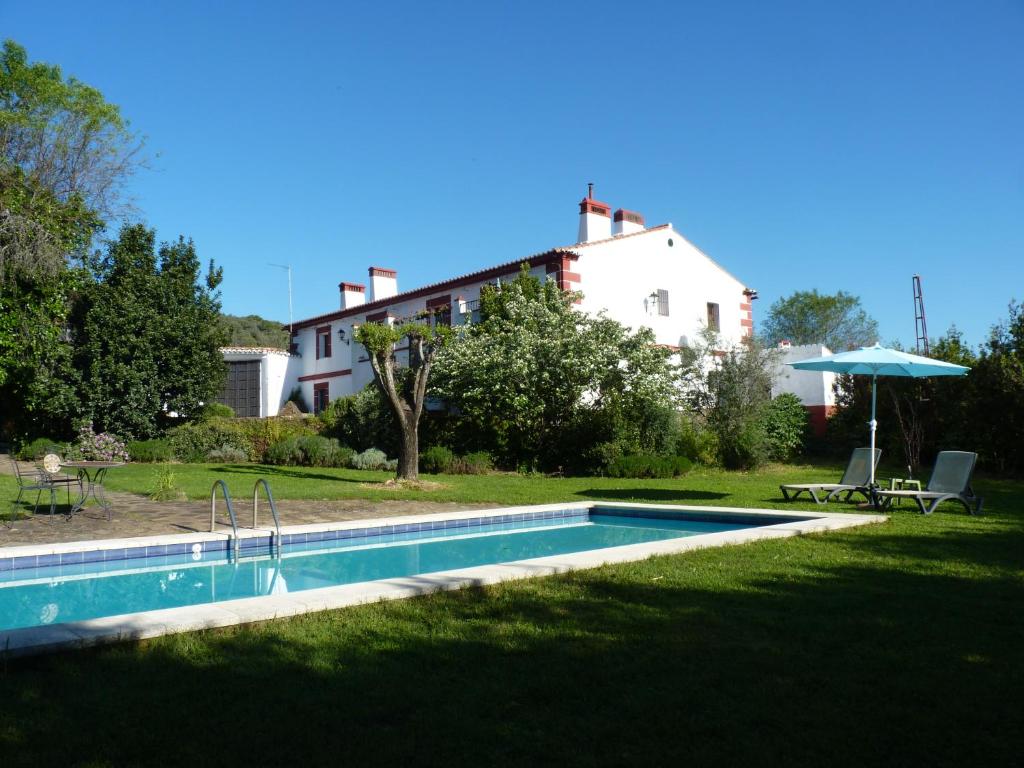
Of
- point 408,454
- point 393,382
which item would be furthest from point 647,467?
point 393,382

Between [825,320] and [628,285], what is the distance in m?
53.3

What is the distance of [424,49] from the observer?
18516 millimetres

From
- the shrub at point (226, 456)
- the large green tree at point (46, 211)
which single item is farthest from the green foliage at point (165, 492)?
the large green tree at point (46, 211)

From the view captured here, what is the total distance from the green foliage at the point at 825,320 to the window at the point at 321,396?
48.0 meters

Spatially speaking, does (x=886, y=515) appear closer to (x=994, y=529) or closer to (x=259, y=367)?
(x=994, y=529)

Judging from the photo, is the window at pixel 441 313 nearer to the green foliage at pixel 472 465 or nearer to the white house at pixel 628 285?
the white house at pixel 628 285

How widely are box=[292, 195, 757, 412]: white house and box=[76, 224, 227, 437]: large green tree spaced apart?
7829 mm

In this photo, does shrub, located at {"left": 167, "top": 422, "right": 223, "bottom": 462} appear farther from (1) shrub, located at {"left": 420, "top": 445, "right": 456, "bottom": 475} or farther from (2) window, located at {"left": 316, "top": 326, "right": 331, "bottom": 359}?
(2) window, located at {"left": 316, "top": 326, "right": 331, "bottom": 359}

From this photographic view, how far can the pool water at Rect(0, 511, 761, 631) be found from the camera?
761 centimetres

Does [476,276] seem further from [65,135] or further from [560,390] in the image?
[65,135]

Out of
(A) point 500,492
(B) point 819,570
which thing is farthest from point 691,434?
(B) point 819,570

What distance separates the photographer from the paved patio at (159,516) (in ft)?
31.8

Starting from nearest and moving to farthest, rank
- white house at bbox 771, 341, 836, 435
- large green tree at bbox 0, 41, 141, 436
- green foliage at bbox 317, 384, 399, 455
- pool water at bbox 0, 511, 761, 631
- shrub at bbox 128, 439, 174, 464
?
pool water at bbox 0, 511, 761, 631, large green tree at bbox 0, 41, 141, 436, shrub at bbox 128, 439, 174, 464, green foliage at bbox 317, 384, 399, 455, white house at bbox 771, 341, 836, 435

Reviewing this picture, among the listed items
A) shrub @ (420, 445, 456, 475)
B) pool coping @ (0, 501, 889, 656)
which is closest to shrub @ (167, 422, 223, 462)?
shrub @ (420, 445, 456, 475)
